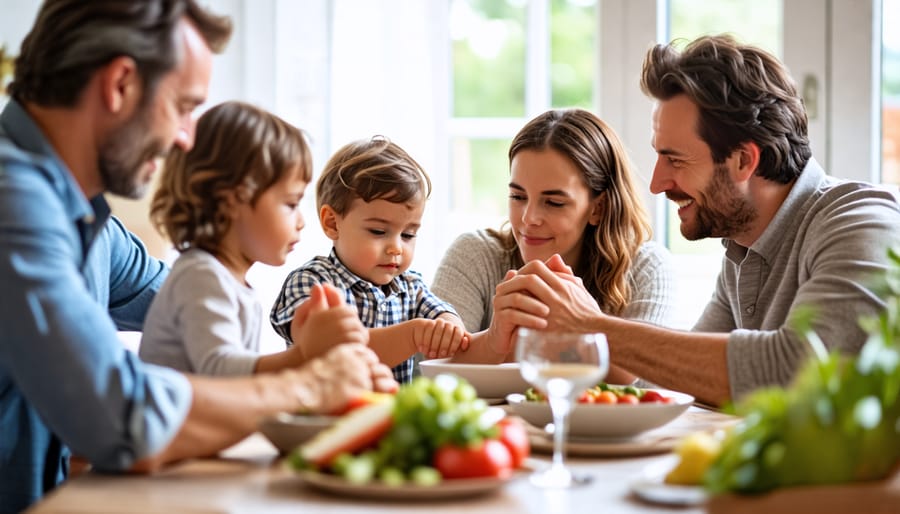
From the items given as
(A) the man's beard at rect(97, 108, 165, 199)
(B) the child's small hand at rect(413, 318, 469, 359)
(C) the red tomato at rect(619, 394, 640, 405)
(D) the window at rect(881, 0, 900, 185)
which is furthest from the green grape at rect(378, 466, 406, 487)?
(D) the window at rect(881, 0, 900, 185)

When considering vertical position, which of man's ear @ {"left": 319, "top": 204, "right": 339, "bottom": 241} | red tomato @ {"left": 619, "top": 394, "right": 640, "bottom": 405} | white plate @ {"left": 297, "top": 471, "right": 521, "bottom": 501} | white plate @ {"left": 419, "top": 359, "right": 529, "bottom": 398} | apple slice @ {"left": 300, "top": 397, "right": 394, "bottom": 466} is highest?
man's ear @ {"left": 319, "top": 204, "right": 339, "bottom": 241}

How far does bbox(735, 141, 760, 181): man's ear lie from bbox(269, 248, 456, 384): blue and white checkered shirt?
750 mm

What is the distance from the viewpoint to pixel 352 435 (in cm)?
118

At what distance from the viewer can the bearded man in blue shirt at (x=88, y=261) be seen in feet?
4.08

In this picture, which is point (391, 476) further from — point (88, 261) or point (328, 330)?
point (88, 261)

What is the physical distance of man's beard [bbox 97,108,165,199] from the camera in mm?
1465

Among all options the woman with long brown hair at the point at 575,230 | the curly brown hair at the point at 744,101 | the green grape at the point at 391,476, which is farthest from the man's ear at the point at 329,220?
the green grape at the point at 391,476

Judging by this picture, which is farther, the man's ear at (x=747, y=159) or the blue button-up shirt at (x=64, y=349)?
the man's ear at (x=747, y=159)

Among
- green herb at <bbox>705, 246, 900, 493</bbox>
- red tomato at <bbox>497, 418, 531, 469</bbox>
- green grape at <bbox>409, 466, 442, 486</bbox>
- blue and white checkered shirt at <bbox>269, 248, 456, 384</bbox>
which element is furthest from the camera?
blue and white checkered shirt at <bbox>269, 248, 456, 384</bbox>

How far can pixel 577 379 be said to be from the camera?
1.25 metres

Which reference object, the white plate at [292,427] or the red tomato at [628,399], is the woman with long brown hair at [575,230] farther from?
the white plate at [292,427]

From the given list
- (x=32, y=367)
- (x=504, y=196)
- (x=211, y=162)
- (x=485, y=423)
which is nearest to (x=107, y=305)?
(x=211, y=162)

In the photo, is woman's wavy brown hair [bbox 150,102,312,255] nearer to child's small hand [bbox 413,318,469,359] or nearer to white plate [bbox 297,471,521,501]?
child's small hand [bbox 413,318,469,359]

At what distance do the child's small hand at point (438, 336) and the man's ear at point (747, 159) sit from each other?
2.56 feet
